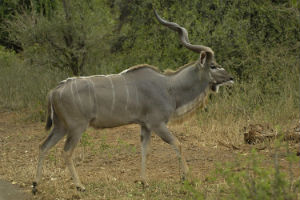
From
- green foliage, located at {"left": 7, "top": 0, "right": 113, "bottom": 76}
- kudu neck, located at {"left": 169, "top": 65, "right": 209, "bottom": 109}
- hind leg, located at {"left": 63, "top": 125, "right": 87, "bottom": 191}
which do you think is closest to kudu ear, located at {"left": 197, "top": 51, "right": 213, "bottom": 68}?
kudu neck, located at {"left": 169, "top": 65, "right": 209, "bottom": 109}

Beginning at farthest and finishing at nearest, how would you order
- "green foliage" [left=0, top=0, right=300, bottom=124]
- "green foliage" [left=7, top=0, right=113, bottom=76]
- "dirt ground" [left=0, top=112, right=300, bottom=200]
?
"green foliage" [left=7, top=0, right=113, bottom=76], "green foliage" [left=0, top=0, right=300, bottom=124], "dirt ground" [left=0, top=112, right=300, bottom=200]

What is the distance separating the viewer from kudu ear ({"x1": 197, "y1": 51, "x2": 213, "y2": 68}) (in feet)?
16.1

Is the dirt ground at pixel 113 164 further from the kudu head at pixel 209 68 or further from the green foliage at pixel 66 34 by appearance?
the green foliage at pixel 66 34

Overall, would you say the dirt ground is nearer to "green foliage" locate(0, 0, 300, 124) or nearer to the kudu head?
the kudu head

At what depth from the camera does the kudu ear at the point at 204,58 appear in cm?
490

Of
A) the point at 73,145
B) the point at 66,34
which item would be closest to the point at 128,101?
the point at 73,145

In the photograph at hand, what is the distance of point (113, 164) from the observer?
215 inches

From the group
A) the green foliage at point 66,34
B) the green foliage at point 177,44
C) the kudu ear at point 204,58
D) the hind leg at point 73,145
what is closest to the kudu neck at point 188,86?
the kudu ear at point 204,58

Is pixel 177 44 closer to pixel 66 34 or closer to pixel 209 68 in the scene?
pixel 66 34

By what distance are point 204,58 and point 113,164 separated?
1.70 metres

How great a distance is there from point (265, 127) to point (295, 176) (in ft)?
5.64

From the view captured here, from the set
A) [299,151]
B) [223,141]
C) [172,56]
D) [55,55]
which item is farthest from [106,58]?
[299,151]

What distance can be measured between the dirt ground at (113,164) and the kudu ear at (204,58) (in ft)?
3.60

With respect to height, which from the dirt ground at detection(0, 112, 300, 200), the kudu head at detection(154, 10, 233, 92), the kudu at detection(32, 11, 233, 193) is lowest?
the dirt ground at detection(0, 112, 300, 200)
